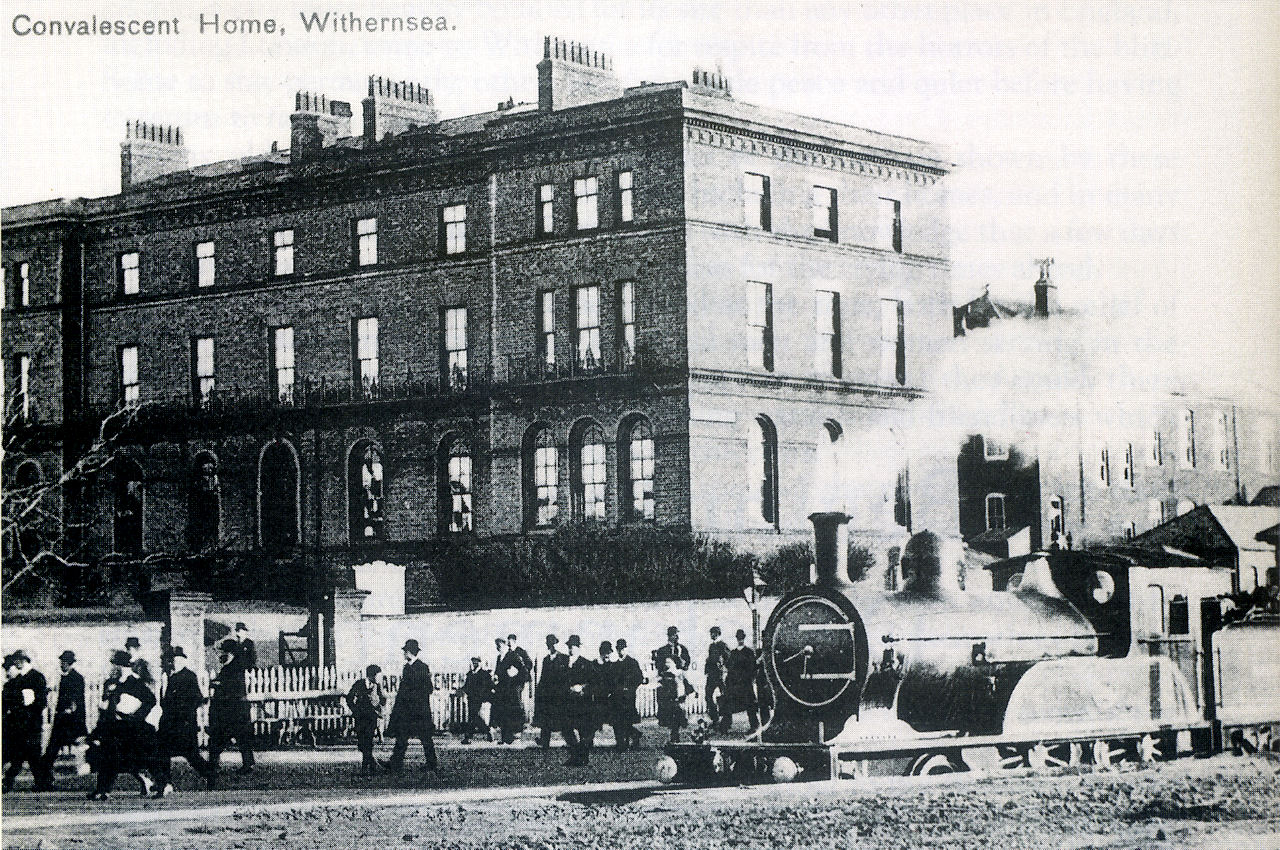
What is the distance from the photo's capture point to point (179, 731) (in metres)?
10.1

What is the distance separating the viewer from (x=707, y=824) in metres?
8.61

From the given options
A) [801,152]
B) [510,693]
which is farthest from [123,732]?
[801,152]

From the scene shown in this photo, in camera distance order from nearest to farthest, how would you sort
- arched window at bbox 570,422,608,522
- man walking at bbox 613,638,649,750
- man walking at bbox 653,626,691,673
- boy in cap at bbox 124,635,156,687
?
boy in cap at bbox 124,635,156,687 → man walking at bbox 613,638,649,750 → man walking at bbox 653,626,691,673 → arched window at bbox 570,422,608,522

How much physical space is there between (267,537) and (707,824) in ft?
17.2

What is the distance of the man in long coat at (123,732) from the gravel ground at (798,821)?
0.72 meters

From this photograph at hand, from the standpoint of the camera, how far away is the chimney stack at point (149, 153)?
10.5 m

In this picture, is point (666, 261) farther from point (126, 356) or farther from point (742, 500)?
point (126, 356)

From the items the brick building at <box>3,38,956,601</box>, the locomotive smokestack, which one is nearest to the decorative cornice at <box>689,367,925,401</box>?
the brick building at <box>3,38,956,601</box>

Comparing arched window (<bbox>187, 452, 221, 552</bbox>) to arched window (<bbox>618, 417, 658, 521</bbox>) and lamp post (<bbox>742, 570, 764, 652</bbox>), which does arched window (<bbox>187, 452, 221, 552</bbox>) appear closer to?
arched window (<bbox>618, 417, 658, 521</bbox>)

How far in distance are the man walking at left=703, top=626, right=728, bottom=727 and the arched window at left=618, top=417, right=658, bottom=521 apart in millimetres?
1268

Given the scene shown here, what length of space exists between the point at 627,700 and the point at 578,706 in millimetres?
323

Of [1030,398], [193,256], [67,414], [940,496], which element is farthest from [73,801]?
[1030,398]

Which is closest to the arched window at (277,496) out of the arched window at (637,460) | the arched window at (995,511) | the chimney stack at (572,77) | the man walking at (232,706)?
the man walking at (232,706)

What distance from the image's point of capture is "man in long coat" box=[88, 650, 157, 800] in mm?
9750
